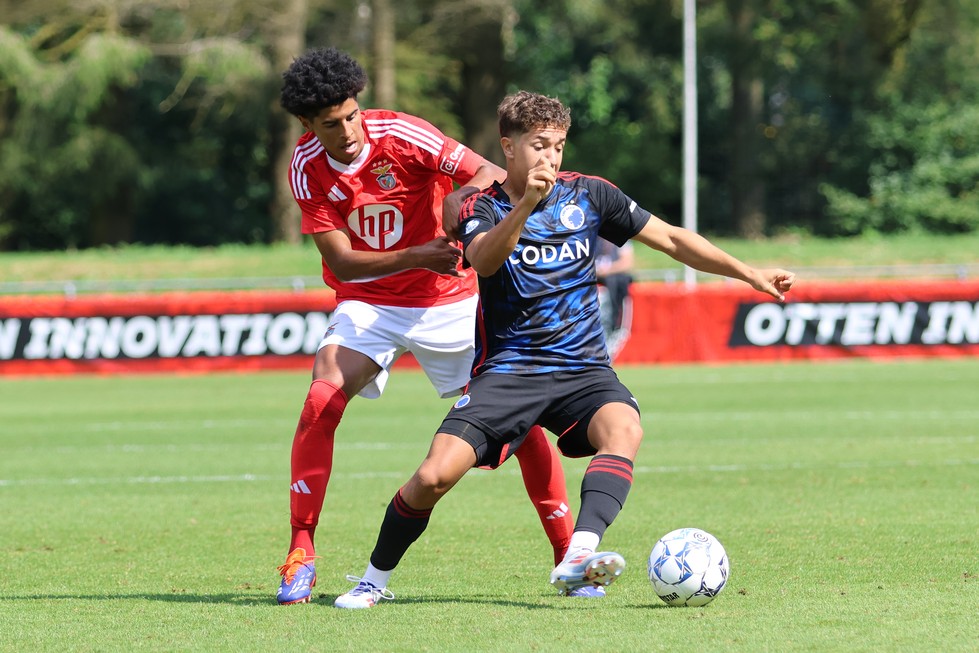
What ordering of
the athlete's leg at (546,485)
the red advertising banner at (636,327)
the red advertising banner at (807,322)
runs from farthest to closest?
the red advertising banner at (636,327) → the red advertising banner at (807,322) → the athlete's leg at (546,485)

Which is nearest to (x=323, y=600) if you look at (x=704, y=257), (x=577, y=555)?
(x=577, y=555)

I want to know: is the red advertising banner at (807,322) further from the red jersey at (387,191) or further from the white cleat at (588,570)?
the white cleat at (588,570)

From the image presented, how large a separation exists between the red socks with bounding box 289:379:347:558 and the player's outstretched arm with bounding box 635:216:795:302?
1.53m

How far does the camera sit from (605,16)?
38.6 metres

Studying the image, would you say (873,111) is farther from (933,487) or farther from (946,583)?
(946,583)

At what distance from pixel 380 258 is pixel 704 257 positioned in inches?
55.7

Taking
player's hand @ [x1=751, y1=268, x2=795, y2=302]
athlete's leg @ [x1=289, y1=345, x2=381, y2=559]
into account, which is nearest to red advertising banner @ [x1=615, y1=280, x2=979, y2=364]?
player's hand @ [x1=751, y1=268, x2=795, y2=302]

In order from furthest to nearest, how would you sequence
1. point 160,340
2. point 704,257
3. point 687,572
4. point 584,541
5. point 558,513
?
point 160,340
point 558,513
point 704,257
point 687,572
point 584,541

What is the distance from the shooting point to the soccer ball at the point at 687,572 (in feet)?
16.7

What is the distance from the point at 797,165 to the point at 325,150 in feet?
144

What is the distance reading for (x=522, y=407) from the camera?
5.24 metres

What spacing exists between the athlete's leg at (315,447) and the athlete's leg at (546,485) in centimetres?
84

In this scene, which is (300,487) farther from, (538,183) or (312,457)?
(538,183)

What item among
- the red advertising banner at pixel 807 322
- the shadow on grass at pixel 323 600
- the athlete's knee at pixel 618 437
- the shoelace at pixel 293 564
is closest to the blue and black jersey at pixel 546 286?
the athlete's knee at pixel 618 437
